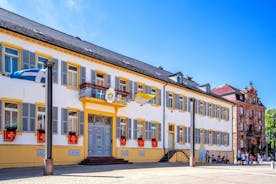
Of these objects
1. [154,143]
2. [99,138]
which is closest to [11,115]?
[99,138]

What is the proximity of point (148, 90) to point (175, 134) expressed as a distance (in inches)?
237

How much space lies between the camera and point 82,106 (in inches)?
917

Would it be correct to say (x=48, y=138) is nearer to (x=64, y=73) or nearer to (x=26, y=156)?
(x=26, y=156)

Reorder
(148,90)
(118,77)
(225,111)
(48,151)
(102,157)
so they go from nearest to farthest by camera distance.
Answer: (48,151)
(102,157)
(118,77)
(148,90)
(225,111)

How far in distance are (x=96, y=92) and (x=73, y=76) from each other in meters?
1.92

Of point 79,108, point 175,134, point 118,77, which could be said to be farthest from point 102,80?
point 175,134

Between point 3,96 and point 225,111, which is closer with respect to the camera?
point 3,96

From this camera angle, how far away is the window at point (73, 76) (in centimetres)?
2277

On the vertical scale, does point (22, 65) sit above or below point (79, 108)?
above

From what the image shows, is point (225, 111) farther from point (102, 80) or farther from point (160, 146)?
point (102, 80)

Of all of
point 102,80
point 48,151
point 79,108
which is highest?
point 102,80

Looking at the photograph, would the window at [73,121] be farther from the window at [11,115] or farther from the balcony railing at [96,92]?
the window at [11,115]

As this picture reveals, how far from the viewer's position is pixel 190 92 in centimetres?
3591

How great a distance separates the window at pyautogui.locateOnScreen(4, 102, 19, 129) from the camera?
735 inches
